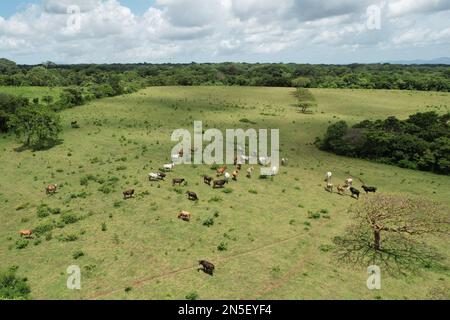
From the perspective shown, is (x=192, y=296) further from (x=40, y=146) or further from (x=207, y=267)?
(x=40, y=146)

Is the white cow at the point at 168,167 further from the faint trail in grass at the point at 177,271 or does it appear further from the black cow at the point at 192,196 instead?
the faint trail in grass at the point at 177,271

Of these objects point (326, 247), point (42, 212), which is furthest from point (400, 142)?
point (42, 212)

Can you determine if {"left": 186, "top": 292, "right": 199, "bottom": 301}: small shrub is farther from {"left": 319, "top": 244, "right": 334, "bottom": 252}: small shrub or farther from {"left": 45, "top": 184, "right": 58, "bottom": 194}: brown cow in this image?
{"left": 45, "top": 184, "right": 58, "bottom": 194}: brown cow

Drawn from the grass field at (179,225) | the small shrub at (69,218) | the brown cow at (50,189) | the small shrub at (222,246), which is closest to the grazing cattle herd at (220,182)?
the brown cow at (50,189)

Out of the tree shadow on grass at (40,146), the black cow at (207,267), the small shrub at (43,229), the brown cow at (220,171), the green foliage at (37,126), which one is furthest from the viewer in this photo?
the green foliage at (37,126)
